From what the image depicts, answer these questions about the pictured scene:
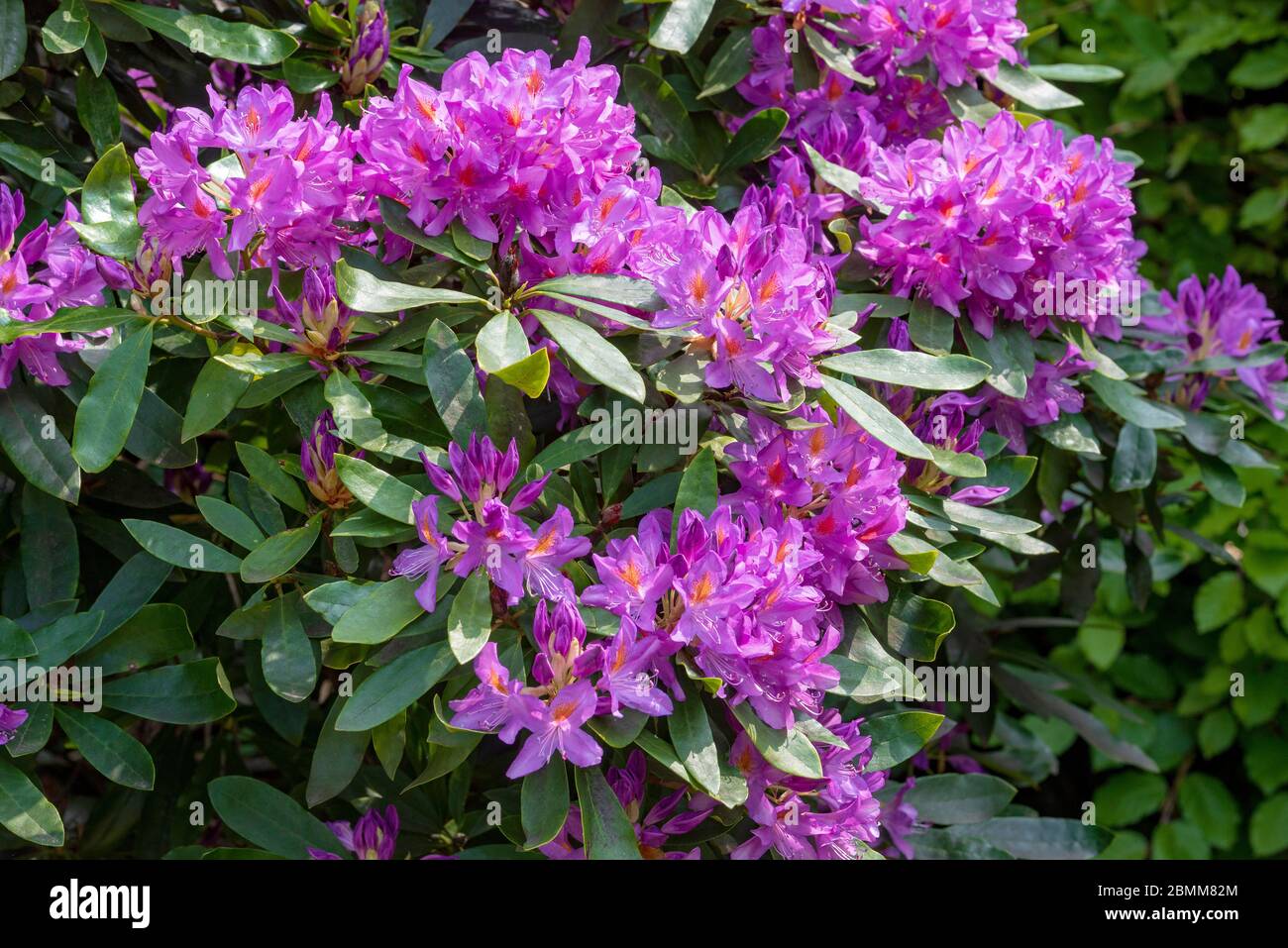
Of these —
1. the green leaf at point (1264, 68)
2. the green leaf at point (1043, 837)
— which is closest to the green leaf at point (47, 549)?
the green leaf at point (1043, 837)

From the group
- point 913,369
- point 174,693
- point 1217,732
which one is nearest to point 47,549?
point 174,693

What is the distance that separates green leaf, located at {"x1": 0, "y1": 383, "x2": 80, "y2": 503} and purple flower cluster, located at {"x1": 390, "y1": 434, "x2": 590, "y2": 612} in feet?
1.47

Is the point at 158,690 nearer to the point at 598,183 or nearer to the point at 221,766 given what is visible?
the point at 221,766

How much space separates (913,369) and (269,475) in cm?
66

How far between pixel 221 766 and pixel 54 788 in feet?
1.29

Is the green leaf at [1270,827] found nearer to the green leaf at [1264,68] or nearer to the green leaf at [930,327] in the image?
the green leaf at [1264,68]

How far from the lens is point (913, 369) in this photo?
1.29 m

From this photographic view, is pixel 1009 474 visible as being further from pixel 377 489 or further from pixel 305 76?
pixel 305 76

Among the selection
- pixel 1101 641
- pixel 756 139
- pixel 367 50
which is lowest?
pixel 1101 641

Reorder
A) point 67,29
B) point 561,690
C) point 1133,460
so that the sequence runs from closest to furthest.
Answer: point 561,690 < point 67,29 < point 1133,460

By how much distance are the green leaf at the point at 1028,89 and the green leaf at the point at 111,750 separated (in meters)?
1.38

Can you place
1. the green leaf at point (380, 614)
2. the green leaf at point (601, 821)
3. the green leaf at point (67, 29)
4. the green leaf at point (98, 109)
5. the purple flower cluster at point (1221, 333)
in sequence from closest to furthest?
the green leaf at point (380, 614), the green leaf at point (601, 821), the green leaf at point (67, 29), the green leaf at point (98, 109), the purple flower cluster at point (1221, 333)

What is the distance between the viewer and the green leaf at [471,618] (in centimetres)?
110
